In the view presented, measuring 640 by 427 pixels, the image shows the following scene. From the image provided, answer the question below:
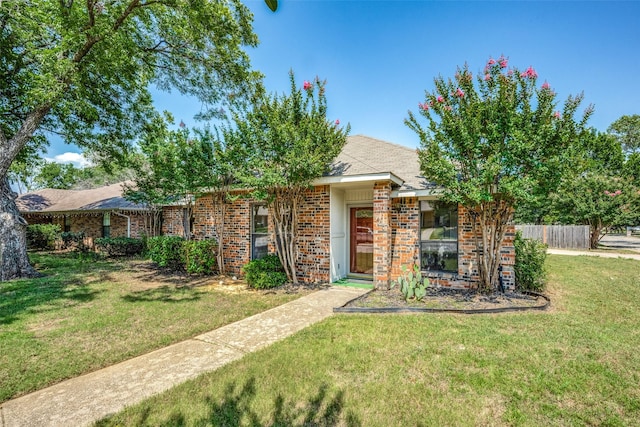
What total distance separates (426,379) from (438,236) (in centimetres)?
500

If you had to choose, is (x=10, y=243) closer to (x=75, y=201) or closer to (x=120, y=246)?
(x=120, y=246)

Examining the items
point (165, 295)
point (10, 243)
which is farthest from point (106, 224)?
point (165, 295)

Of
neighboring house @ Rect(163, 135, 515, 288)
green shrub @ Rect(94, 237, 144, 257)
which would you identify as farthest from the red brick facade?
green shrub @ Rect(94, 237, 144, 257)

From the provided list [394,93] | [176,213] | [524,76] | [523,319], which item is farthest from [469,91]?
[176,213]

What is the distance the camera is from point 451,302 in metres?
6.41

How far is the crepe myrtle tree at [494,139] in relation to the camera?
589cm

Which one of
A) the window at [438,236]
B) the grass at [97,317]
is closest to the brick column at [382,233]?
the window at [438,236]

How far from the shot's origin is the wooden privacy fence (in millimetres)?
19109

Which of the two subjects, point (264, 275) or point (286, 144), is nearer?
point (286, 144)

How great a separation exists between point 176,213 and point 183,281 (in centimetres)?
548

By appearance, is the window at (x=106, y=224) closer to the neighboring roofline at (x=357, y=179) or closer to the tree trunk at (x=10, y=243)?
the tree trunk at (x=10, y=243)

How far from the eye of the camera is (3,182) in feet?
32.7

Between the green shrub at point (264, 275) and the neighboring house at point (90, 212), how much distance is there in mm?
11245

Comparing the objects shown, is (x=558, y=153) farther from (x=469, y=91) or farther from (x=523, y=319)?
(x=523, y=319)
